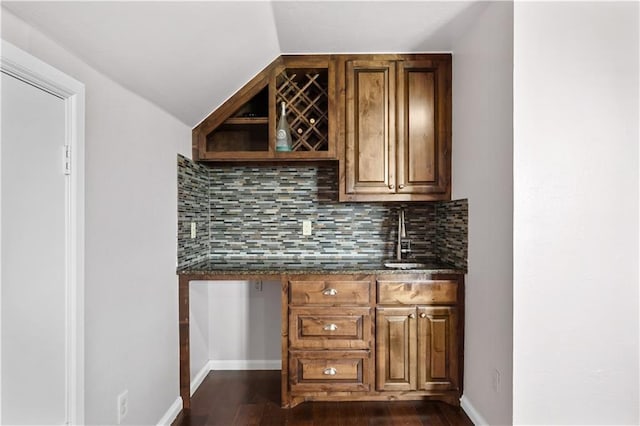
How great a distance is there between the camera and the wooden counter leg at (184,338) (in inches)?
91.9

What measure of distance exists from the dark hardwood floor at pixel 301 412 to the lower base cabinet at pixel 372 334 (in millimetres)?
Result: 93

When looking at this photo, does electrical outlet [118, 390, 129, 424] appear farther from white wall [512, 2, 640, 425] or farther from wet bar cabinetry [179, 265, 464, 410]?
white wall [512, 2, 640, 425]

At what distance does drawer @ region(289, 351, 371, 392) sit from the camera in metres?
2.35

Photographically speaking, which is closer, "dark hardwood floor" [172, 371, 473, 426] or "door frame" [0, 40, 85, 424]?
"door frame" [0, 40, 85, 424]

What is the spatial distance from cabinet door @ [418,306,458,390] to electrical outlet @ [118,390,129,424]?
1.67 meters

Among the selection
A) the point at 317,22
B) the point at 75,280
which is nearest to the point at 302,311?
the point at 75,280

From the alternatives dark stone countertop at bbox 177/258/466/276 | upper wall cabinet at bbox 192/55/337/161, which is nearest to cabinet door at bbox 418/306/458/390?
dark stone countertop at bbox 177/258/466/276

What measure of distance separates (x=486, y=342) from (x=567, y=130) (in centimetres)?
117

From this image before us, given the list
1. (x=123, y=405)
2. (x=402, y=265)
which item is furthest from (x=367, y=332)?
(x=123, y=405)

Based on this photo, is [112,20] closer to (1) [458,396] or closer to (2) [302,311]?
(2) [302,311]

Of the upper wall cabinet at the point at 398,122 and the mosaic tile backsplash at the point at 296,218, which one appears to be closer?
the upper wall cabinet at the point at 398,122

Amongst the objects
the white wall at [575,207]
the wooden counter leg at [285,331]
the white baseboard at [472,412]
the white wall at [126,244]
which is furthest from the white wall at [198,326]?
the white wall at [575,207]

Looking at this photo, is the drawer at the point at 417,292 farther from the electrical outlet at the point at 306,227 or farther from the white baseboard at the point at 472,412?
the electrical outlet at the point at 306,227

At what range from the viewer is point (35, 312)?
1.27 m
